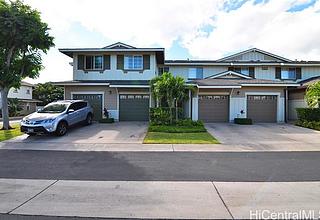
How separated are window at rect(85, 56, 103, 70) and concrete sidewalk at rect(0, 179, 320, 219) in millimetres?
17978

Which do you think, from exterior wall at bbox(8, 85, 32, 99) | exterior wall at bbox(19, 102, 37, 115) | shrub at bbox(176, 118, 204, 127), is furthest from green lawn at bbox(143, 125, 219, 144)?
exterior wall at bbox(8, 85, 32, 99)

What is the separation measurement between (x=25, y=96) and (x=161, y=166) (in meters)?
45.5

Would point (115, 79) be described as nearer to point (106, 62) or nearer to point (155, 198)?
point (106, 62)

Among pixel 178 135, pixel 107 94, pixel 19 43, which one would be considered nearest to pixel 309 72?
pixel 107 94

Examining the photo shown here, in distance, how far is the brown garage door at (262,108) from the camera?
23.8 meters

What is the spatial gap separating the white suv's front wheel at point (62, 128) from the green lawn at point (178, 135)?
4.51 m

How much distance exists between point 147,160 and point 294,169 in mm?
4357

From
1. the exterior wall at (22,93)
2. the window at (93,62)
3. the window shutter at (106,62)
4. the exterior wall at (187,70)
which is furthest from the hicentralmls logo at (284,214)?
the exterior wall at (22,93)

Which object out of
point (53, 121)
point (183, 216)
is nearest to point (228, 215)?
point (183, 216)

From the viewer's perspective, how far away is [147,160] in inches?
383

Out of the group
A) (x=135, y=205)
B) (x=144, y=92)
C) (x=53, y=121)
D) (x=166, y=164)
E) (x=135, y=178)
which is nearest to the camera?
(x=135, y=205)

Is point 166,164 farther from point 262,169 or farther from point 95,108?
point 95,108

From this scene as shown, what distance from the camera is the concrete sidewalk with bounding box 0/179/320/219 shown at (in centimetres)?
512

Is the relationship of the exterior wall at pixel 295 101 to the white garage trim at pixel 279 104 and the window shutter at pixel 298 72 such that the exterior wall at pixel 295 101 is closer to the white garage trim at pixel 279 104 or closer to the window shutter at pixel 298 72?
the white garage trim at pixel 279 104
